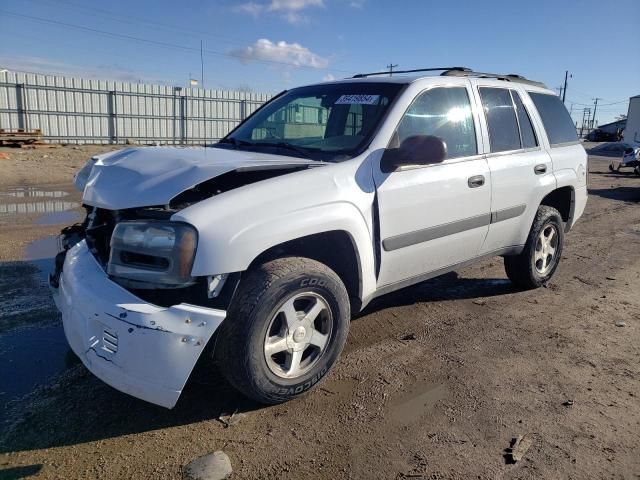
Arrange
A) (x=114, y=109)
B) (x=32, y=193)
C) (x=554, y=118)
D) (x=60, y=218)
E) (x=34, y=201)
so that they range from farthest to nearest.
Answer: (x=114, y=109), (x=32, y=193), (x=34, y=201), (x=60, y=218), (x=554, y=118)

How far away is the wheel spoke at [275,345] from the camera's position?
2836mm

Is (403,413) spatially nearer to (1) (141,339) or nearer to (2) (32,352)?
(1) (141,339)

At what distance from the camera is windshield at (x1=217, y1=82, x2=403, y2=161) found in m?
3.53

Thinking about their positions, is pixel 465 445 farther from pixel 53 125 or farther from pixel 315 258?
pixel 53 125

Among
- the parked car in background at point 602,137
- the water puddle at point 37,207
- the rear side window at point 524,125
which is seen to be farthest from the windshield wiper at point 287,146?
the parked car in background at point 602,137

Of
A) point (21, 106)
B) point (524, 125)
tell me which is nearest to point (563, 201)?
point (524, 125)

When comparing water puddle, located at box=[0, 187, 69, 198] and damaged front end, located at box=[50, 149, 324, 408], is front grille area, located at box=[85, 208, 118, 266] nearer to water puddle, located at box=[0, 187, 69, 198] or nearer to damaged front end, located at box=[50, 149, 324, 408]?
damaged front end, located at box=[50, 149, 324, 408]

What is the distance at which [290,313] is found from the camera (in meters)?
2.89

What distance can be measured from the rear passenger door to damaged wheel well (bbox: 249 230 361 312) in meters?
1.57

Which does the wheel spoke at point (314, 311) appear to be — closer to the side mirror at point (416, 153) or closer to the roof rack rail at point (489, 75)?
the side mirror at point (416, 153)

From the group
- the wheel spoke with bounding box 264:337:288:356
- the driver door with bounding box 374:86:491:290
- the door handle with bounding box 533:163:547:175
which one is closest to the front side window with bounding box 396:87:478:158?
the driver door with bounding box 374:86:491:290

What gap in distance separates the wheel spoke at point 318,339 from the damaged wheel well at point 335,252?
0.37 metres

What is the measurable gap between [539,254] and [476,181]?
1.63 meters

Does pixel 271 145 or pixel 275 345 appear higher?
pixel 271 145
